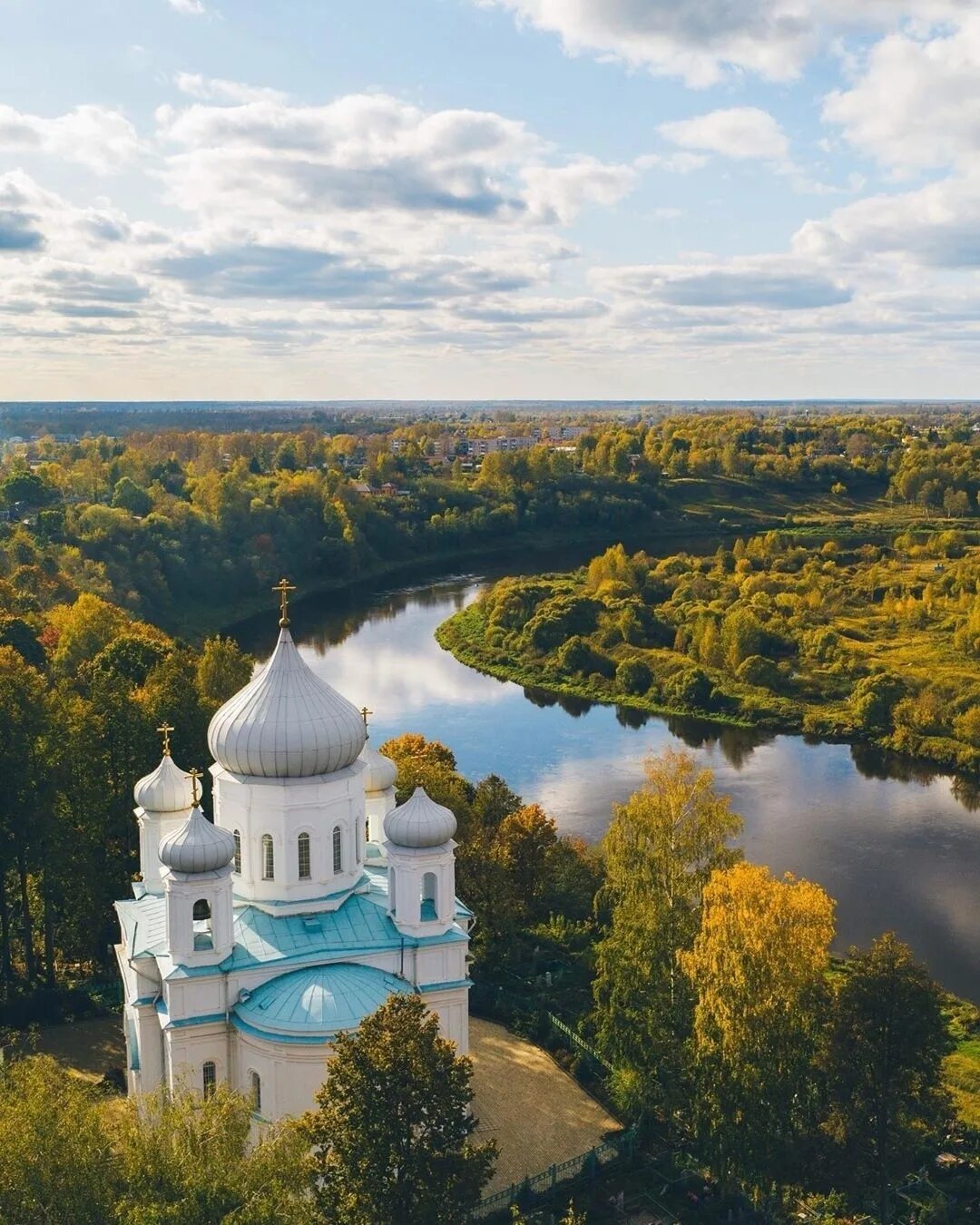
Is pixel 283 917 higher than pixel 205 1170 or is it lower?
lower

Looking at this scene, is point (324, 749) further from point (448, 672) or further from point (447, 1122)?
point (448, 672)

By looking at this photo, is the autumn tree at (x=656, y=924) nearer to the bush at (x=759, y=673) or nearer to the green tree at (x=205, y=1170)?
the green tree at (x=205, y=1170)

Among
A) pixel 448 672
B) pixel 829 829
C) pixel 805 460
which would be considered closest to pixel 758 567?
pixel 448 672

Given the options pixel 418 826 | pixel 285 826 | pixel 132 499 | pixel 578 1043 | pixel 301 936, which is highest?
pixel 132 499

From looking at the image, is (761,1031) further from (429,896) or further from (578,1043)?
(578,1043)

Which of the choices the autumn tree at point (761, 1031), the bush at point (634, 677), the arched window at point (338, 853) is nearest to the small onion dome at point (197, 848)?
the arched window at point (338, 853)

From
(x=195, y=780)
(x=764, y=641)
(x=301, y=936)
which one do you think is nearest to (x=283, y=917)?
(x=301, y=936)
